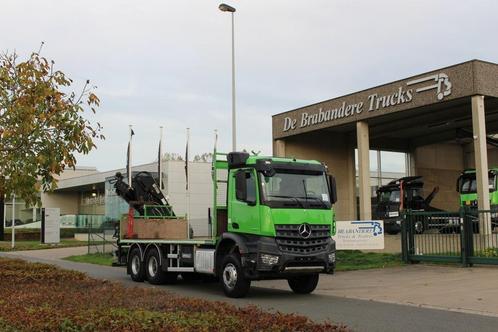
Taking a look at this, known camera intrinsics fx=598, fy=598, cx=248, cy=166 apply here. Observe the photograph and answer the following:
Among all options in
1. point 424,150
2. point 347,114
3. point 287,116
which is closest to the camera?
point 347,114

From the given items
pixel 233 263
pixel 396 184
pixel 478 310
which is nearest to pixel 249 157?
pixel 233 263

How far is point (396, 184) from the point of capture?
105 ft

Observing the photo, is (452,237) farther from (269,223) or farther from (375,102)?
(375,102)

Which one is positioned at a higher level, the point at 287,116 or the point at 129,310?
the point at 287,116

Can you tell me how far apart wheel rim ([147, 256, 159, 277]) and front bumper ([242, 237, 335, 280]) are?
176 inches

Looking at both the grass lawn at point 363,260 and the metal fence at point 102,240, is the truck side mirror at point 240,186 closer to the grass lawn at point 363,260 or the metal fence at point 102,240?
the grass lawn at point 363,260

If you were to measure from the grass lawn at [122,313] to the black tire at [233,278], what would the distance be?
2.40m

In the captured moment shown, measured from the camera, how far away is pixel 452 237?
1764 centimetres

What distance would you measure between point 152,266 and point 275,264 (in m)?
5.27

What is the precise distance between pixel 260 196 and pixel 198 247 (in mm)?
2935

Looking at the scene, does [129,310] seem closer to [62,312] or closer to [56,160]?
[62,312]

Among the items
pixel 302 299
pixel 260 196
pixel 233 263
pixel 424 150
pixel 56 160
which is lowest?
pixel 302 299

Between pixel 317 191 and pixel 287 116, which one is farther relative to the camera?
pixel 287 116

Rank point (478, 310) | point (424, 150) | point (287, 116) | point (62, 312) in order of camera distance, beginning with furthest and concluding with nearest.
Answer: point (424, 150)
point (287, 116)
point (478, 310)
point (62, 312)
